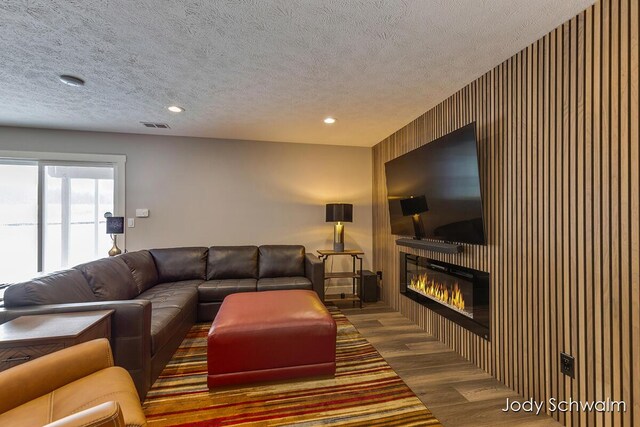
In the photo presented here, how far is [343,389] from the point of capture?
6.56 feet

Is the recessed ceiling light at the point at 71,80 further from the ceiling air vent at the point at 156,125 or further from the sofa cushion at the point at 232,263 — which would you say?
the sofa cushion at the point at 232,263

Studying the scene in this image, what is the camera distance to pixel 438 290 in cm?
284

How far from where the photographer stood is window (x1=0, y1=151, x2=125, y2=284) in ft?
11.7

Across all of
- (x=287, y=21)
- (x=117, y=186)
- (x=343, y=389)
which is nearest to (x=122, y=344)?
(x=343, y=389)

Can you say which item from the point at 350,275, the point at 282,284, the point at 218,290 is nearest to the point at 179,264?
the point at 218,290

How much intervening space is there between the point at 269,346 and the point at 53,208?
375cm

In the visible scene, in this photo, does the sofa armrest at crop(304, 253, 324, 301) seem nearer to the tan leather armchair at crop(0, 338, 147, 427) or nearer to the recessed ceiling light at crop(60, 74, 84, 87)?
the tan leather armchair at crop(0, 338, 147, 427)

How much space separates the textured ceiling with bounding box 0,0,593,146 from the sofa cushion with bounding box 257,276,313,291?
198 cm

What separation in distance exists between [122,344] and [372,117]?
9.98 feet

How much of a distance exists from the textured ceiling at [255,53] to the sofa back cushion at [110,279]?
1591mm

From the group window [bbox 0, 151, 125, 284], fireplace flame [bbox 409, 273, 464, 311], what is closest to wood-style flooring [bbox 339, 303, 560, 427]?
fireplace flame [bbox 409, 273, 464, 311]

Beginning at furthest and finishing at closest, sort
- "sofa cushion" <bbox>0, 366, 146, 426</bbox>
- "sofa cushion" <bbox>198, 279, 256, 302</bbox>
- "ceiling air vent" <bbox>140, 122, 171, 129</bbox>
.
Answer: "ceiling air vent" <bbox>140, 122, 171, 129</bbox> → "sofa cushion" <bbox>198, 279, 256, 302</bbox> → "sofa cushion" <bbox>0, 366, 146, 426</bbox>

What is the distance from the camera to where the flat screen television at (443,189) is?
84.4 inches

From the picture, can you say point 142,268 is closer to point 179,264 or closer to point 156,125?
point 179,264
